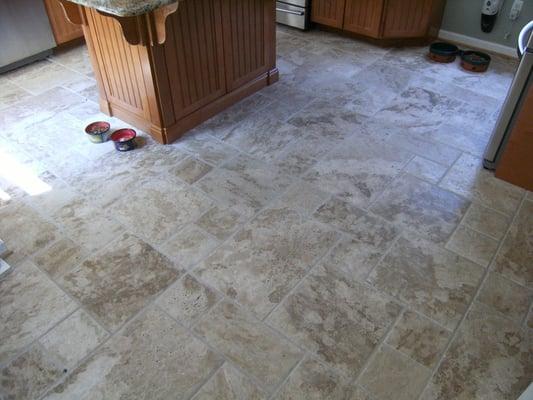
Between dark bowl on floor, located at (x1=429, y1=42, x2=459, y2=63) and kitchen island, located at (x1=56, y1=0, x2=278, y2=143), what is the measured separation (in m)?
1.49

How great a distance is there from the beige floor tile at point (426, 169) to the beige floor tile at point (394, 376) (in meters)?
1.21

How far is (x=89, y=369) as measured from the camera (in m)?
1.70

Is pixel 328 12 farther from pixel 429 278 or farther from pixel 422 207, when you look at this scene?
pixel 429 278

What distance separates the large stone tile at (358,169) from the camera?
2.50m

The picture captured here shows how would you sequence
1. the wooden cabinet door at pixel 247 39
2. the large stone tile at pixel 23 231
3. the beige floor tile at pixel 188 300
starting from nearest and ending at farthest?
the beige floor tile at pixel 188 300
the large stone tile at pixel 23 231
the wooden cabinet door at pixel 247 39

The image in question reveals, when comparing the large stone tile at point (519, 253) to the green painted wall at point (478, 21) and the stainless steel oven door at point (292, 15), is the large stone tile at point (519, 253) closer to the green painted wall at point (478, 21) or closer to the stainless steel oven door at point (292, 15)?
the green painted wall at point (478, 21)

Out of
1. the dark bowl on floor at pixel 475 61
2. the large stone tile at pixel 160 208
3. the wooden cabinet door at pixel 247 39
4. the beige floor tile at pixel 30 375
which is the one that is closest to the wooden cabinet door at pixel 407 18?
the dark bowl on floor at pixel 475 61

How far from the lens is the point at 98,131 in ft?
9.33

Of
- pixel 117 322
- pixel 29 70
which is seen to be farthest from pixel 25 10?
pixel 117 322

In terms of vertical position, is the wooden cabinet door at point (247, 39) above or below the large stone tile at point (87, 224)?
above

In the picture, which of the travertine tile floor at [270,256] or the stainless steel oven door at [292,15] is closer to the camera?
the travertine tile floor at [270,256]

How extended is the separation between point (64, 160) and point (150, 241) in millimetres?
955

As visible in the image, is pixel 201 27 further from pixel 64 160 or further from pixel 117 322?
pixel 117 322

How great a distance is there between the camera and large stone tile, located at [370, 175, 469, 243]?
2287 millimetres
